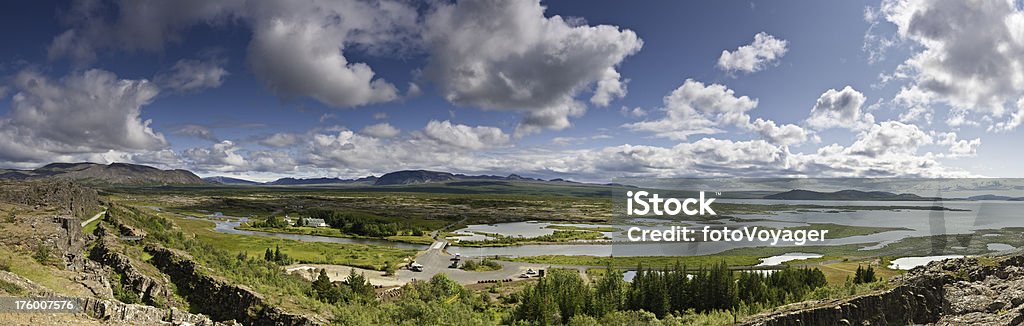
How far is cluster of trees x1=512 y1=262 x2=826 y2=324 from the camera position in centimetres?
5384

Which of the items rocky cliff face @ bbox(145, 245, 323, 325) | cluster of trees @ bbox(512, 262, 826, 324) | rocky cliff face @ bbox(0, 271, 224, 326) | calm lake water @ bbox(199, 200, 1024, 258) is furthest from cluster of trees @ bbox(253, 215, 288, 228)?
rocky cliff face @ bbox(0, 271, 224, 326)

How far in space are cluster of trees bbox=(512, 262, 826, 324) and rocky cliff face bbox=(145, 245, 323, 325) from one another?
91.1 feet

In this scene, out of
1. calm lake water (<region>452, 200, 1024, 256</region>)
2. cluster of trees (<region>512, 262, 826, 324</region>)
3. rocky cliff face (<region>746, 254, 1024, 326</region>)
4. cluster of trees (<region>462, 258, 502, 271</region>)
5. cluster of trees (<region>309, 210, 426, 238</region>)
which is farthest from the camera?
cluster of trees (<region>309, 210, 426, 238</region>)

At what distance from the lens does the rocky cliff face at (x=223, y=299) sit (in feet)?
95.0

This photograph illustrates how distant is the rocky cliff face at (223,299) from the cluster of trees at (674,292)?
27.8 m

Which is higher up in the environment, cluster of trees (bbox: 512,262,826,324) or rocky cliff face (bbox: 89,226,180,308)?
rocky cliff face (bbox: 89,226,180,308)

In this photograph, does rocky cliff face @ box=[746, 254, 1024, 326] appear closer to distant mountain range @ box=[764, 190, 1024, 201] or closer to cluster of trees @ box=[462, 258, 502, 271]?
distant mountain range @ box=[764, 190, 1024, 201]

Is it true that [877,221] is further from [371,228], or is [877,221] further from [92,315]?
[371,228]

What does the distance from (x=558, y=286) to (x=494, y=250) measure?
59461 mm

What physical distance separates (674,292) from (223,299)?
48343 millimetres

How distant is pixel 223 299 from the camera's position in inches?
1158

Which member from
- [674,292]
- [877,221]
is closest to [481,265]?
[674,292]

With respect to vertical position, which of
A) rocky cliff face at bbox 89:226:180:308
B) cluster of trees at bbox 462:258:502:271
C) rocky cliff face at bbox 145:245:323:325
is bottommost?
cluster of trees at bbox 462:258:502:271

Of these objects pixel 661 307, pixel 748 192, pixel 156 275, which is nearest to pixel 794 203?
pixel 748 192
